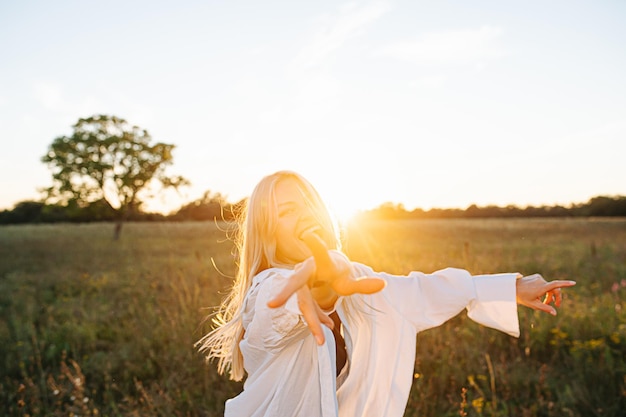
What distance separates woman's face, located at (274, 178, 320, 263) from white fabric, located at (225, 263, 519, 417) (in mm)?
145

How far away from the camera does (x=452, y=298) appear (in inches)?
64.2

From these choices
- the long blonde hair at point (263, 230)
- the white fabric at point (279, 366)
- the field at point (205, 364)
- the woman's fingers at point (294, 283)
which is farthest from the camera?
the field at point (205, 364)

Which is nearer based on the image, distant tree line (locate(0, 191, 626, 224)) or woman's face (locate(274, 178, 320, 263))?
woman's face (locate(274, 178, 320, 263))

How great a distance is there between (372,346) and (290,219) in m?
0.54

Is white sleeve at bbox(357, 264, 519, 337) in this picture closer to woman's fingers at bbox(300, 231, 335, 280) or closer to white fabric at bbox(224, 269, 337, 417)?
white fabric at bbox(224, 269, 337, 417)

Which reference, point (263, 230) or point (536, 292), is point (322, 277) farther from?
point (536, 292)

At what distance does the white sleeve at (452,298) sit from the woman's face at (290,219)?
0.34 meters

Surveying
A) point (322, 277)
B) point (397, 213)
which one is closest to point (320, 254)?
point (322, 277)

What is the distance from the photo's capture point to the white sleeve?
5.31 feet

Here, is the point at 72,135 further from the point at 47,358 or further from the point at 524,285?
the point at 524,285

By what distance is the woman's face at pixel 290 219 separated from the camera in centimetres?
162

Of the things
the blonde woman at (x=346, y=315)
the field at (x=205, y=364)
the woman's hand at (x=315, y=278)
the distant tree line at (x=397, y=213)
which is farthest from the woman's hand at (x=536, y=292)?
the distant tree line at (x=397, y=213)

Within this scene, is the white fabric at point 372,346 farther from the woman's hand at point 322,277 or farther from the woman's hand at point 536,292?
the woman's hand at point 322,277

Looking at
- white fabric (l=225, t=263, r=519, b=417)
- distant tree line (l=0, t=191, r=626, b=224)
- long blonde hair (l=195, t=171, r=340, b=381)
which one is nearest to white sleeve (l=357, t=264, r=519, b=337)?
white fabric (l=225, t=263, r=519, b=417)
